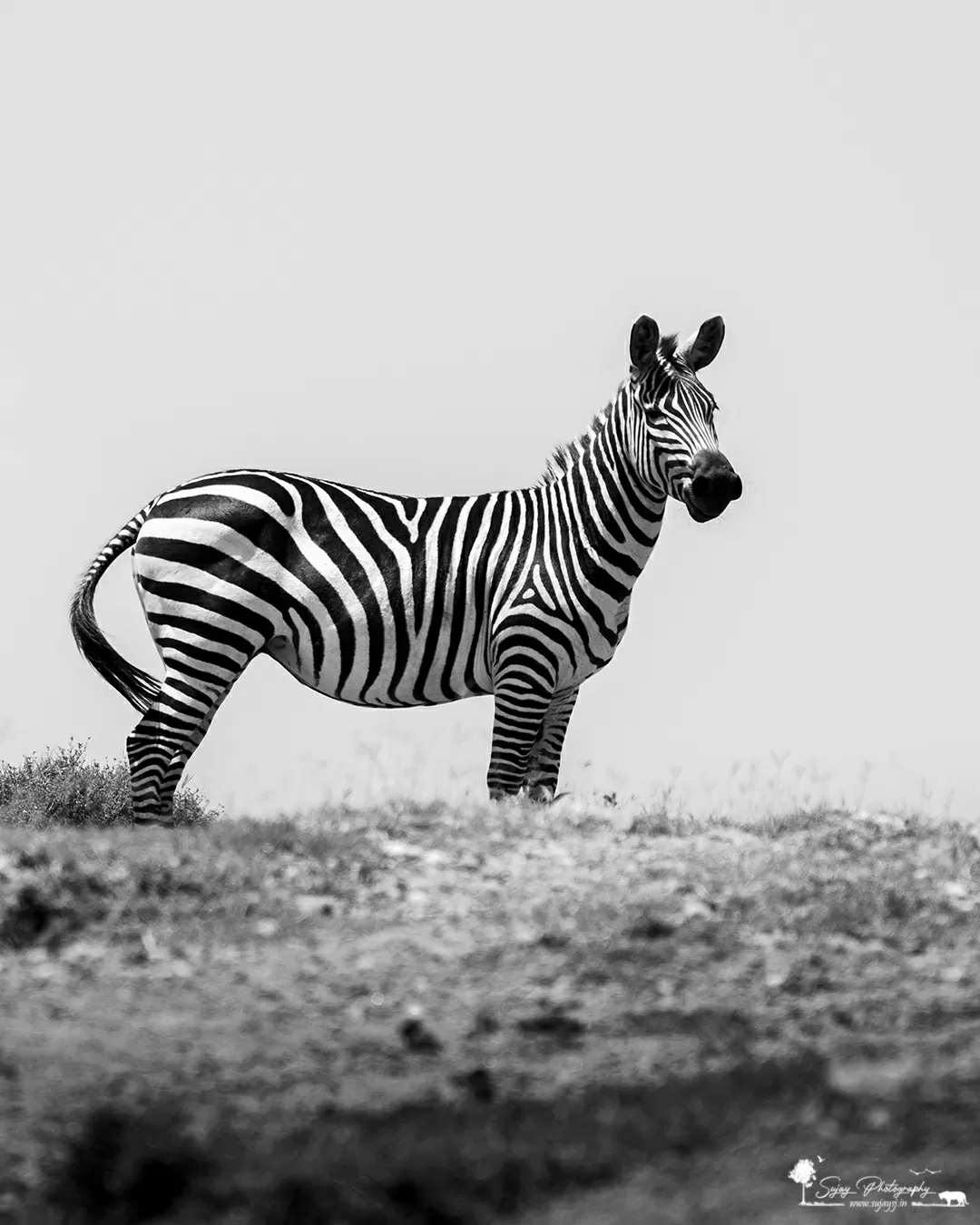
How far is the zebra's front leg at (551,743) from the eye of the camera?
1415 cm

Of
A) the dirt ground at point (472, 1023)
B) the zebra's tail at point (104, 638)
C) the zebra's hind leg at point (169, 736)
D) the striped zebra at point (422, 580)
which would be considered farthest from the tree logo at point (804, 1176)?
the zebra's tail at point (104, 638)

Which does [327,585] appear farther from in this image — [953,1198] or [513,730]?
[953,1198]

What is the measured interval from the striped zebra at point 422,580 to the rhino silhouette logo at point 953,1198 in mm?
7290

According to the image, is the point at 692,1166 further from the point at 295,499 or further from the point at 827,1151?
the point at 295,499

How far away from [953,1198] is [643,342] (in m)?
8.81

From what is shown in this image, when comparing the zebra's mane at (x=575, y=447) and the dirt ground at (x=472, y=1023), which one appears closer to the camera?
the dirt ground at (x=472, y=1023)

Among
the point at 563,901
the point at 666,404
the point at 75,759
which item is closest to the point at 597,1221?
the point at 563,901

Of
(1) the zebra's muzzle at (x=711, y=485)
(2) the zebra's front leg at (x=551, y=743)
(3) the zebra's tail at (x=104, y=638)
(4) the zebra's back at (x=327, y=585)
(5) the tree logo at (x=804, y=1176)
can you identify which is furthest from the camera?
(3) the zebra's tail at (x=104, y=638)

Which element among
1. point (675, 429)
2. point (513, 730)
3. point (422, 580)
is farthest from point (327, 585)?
point (675, 429)

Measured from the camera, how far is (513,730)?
13.3m

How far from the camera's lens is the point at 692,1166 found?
636cm

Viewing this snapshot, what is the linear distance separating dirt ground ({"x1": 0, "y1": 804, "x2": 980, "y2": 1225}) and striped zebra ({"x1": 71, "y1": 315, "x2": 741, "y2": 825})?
2963mm

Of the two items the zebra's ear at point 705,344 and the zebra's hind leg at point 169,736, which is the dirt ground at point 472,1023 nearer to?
the zebra's hind leg at point 169,736

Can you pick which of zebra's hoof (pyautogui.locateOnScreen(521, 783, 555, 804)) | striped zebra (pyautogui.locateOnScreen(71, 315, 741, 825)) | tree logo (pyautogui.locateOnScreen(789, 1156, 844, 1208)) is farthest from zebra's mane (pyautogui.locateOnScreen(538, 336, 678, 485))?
tree logo (pyautogui.locateOnScreen(789, 1156, 844, 1208))
